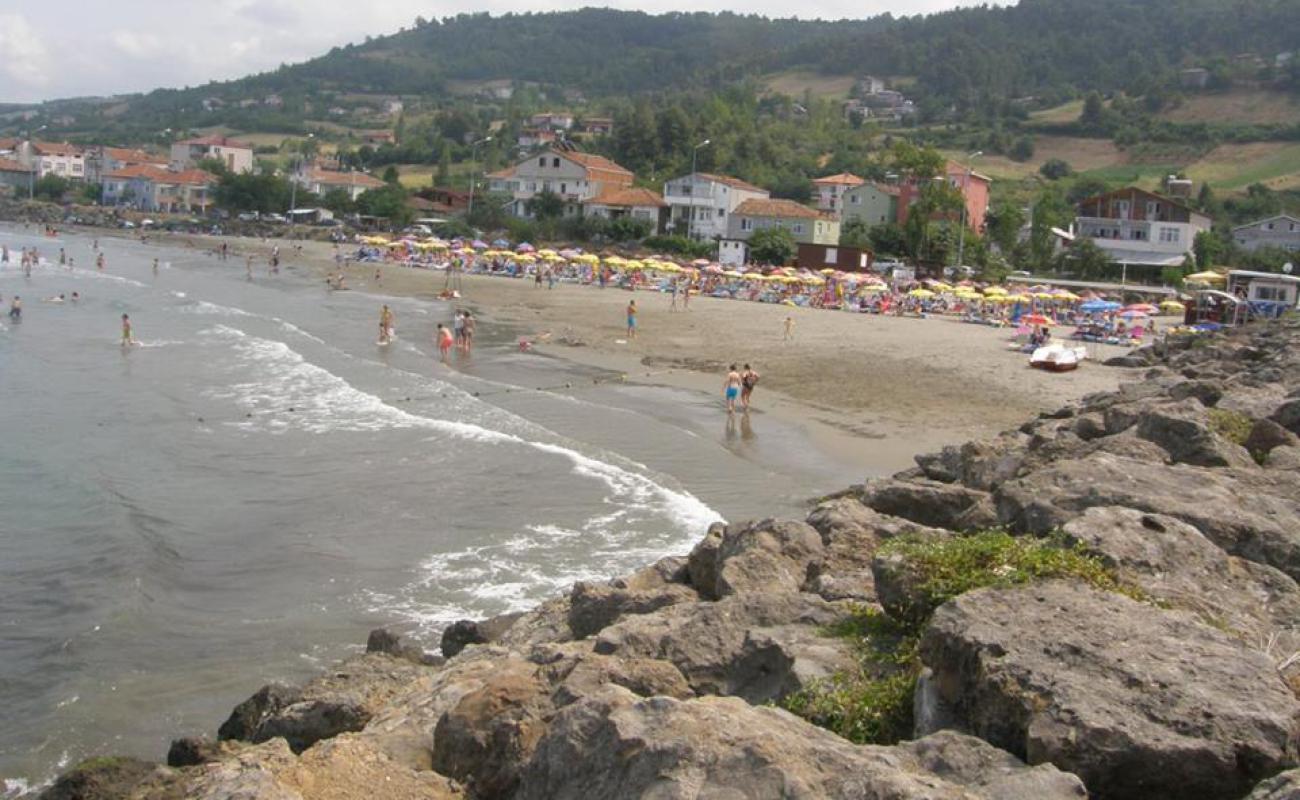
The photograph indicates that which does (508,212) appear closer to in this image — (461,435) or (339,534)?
(461,435)

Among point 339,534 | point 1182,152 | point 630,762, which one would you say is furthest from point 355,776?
point 1182,152

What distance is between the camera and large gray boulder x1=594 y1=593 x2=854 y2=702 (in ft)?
20.9

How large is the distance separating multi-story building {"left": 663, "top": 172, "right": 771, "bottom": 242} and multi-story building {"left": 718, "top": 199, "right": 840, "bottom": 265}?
184 cm

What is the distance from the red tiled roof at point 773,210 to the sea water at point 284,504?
43.2 meters

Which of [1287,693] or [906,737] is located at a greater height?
[1287,693]

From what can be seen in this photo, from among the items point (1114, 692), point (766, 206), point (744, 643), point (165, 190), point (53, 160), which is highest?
point (53, 160)

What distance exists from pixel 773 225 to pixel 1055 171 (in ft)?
186

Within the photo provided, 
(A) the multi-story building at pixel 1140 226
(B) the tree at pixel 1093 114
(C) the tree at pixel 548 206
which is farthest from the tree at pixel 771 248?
(B) the tree at pixel 1093 114

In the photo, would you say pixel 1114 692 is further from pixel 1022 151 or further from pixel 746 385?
pixel 1022 151

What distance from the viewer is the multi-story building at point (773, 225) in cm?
7169

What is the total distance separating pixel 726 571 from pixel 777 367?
25.6 meters

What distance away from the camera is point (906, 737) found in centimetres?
561

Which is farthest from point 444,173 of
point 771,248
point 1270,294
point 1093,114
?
point 1270,294

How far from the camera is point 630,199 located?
84188 mm
